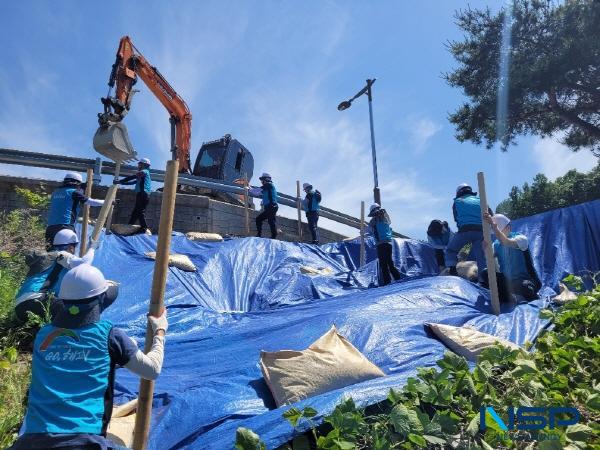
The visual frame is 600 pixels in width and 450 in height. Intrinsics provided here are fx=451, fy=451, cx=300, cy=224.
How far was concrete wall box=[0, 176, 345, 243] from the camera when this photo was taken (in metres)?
8.50

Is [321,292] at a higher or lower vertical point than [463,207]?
lower

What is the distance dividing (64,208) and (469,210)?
17.5 ft

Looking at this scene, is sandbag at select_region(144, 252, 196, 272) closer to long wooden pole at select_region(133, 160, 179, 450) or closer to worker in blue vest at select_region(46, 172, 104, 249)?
worker in blue vest at select_region(46, 172, 104, 249)

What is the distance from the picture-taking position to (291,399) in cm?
264

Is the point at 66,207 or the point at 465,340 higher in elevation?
the point at 66,207

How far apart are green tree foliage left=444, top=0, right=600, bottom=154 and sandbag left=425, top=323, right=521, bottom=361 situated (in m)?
10.8

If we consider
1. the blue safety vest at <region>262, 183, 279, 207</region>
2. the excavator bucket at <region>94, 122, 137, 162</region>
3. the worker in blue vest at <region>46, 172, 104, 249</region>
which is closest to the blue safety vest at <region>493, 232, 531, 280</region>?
the worker in blue vest at <region>46, 172, 104, 249</region>

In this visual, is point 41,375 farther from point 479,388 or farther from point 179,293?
point 179,293

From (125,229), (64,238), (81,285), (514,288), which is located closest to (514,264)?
(514,288)

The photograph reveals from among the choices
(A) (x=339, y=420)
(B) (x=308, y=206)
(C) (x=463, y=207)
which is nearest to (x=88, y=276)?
(A) (x=339, y=420)

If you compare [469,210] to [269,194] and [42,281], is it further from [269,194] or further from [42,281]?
[42,281]

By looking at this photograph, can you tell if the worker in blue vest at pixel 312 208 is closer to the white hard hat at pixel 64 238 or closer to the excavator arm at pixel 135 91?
the excavator arm at pixel 135 91

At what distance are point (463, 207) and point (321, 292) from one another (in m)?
2.34

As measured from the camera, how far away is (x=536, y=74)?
11844 millimetres
